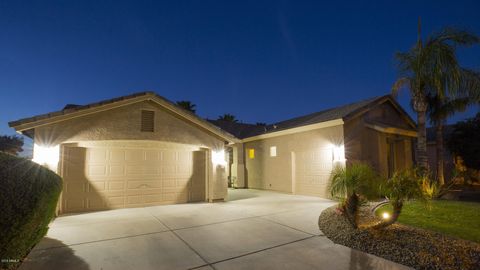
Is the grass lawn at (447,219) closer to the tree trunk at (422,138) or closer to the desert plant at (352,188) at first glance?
the desert plant at (352,188)

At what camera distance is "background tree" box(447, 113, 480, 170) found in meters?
16.4

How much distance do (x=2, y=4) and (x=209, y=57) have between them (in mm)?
36390

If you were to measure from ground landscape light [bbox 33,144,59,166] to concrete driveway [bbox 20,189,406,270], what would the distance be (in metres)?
2.00

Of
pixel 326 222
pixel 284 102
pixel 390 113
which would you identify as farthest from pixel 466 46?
pixel 284 102

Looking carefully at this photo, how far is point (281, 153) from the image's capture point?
14055 millimetres

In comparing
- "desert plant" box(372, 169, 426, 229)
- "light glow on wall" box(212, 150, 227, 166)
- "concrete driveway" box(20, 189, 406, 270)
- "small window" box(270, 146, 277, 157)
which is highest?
"small window" box(270, 146, 277, 157)

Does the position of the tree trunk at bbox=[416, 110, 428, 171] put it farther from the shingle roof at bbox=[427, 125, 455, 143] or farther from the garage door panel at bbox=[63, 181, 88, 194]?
the shingle roof at bbox=[427, 125, 455, 143]

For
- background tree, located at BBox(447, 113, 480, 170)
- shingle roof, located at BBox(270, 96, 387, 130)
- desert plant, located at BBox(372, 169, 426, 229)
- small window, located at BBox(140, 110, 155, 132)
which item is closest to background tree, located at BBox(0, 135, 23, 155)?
small window, located at BBox(140, 110, 155, 132)

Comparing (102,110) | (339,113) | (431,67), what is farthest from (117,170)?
(431,67)

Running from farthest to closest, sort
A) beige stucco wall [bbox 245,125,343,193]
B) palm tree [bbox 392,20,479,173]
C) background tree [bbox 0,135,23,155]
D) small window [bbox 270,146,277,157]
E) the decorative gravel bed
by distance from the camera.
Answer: background tree [bbox 0,135,23,155] → small window [bbox 270,146,277,157] → beige stucco wall [bbox 245,125,343,193] → palm tree [bbox 392,20,479,173] → the decorative gravel bed

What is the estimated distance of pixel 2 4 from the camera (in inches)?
547

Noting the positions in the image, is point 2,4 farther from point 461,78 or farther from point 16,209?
point 461,78

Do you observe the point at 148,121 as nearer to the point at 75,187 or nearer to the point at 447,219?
the point at 75,187

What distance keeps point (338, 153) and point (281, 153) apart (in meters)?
3.86
